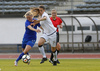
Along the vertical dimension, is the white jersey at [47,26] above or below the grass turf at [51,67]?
above

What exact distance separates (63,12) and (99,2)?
2.92 meters

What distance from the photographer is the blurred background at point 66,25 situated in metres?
22.1

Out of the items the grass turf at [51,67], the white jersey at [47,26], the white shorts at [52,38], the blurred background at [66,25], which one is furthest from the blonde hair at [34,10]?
the blurred background at [66,25]

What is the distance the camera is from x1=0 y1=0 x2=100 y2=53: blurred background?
2206 centimetres

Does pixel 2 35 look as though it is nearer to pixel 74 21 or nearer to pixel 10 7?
pixel 10 7

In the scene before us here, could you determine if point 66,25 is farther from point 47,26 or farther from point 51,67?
point 51,67

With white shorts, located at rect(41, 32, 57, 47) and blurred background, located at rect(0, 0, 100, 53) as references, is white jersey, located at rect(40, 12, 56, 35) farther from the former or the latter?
blurred background, located at rect(0, 0, 100, 53)

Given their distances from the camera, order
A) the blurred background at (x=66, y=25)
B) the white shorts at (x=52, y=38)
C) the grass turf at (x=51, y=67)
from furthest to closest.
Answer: the blurred background at (x=66, y=25)
the white shorts at (x=52, y=38)
the grass turf at (x=51, y=67)

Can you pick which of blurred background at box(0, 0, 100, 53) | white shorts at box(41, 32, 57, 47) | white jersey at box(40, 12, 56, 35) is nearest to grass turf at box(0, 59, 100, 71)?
white shorts at box(41, 32, 57, 47)

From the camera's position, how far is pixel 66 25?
2234 cm

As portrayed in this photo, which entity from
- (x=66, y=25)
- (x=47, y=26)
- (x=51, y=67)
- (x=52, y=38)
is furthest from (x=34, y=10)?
(x=66, y=25)

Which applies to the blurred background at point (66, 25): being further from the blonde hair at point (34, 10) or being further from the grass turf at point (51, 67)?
the blonde hair at point (34, 10)

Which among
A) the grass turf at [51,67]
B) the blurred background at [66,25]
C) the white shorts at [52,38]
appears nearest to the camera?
the grass turf at [51,67]

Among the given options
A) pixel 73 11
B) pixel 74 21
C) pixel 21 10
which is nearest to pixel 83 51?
pixel 74 21
